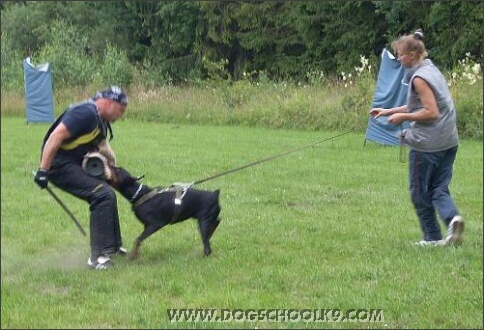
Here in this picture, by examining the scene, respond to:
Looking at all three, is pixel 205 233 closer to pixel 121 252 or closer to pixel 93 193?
pixel 121 252

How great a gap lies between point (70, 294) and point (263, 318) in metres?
1.38

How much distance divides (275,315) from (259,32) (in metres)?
26.4

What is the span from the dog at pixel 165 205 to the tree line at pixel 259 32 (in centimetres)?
1683

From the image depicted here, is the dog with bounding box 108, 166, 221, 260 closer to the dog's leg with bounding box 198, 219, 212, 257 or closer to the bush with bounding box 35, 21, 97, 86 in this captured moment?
the dog's leg with bounding box 198, 219, 212, 257

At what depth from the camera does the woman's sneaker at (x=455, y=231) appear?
606 cm

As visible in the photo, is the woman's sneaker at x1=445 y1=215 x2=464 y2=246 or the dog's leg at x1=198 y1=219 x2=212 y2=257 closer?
the woman's sneaker at x1=445 y1=215 x2=464 y2=246

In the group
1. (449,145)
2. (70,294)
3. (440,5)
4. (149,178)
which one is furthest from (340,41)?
(70,294)

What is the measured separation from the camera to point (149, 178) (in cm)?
1041

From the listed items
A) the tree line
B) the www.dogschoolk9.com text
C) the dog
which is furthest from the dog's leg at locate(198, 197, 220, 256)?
the tree line

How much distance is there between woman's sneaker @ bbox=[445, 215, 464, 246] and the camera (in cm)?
606

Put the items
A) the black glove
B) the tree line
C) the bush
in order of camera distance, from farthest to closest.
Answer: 1. the tree line
2. the bush
3. the black glove

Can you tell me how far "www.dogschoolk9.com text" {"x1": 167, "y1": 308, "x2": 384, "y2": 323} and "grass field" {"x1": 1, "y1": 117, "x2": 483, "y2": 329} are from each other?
62 millimetres

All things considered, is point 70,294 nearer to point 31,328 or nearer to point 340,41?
point 31,328

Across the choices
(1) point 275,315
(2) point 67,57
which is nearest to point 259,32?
(2) point 67,57
